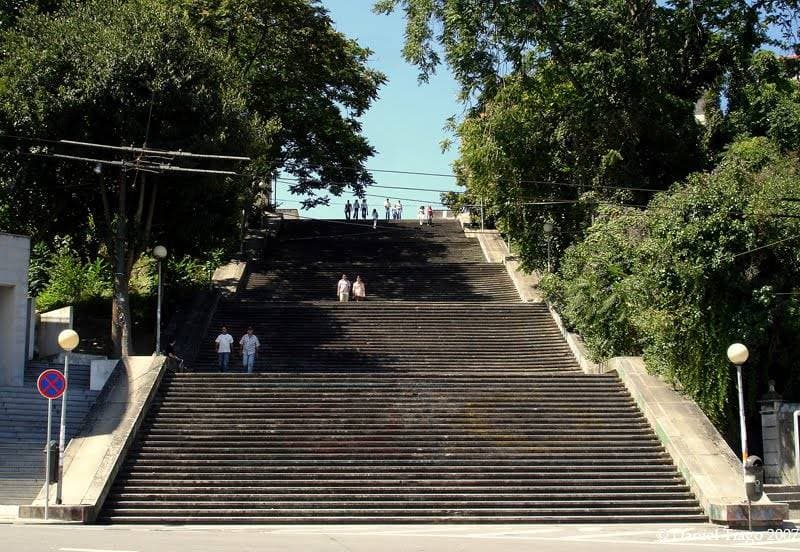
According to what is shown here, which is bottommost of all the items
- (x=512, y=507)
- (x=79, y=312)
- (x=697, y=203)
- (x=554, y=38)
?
(x=512, y=507)

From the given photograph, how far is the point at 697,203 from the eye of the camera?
74.7ft

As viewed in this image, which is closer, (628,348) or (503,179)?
(628,348)

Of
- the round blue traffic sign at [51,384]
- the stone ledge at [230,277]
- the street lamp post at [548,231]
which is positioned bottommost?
the round blue traffic sign at [51,384]

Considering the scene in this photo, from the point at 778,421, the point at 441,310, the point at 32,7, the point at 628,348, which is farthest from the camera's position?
the point at 441,310

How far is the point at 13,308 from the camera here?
23.9 meters

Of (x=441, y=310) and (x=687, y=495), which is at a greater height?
(x=441, y=310)

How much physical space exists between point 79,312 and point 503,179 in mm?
12859

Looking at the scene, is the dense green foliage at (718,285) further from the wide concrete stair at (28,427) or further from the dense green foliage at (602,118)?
the wide concrete stair at (28,427)

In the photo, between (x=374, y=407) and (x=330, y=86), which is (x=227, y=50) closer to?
(x=330, y=86)

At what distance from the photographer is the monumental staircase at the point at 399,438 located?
699 inches

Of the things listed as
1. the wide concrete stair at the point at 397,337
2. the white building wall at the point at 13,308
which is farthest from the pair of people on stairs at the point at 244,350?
the white building wall at the point at 13,308

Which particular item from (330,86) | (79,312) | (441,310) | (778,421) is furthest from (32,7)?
(778,421)

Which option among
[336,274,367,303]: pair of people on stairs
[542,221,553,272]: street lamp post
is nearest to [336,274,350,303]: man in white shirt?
[336,274,367,303]: pair of people on stairs

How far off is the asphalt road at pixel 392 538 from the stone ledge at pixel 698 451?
0.39m
